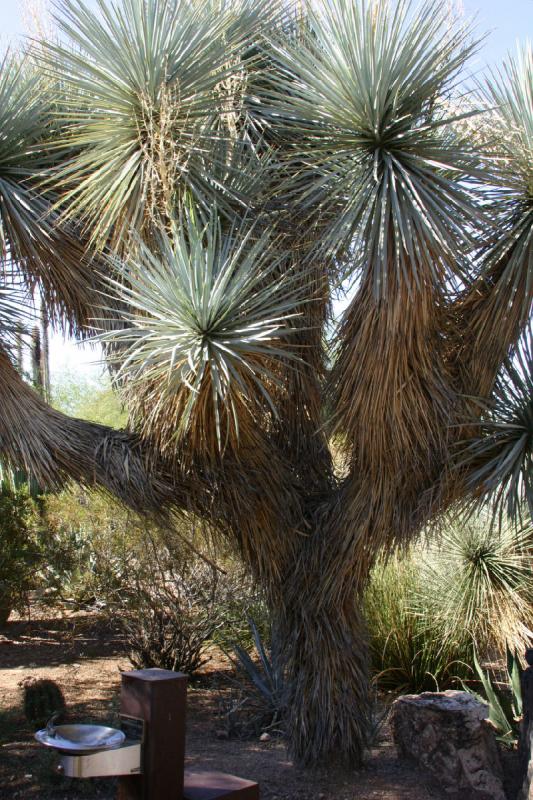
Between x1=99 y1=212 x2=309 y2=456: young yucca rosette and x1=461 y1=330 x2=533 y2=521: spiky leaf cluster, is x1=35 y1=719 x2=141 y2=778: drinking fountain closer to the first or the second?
x1=99 y1=212 x2=309 y2=456: young yucca rosette

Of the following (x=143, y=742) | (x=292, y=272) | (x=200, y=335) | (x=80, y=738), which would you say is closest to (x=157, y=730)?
(x=143, y=742)

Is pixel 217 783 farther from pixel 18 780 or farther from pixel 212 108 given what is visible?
pixel 212 108

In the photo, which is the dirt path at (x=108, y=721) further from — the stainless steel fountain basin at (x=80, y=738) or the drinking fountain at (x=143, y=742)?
the stainless steel fountain basin at (x=80, y=738)

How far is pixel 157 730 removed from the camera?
281 cm

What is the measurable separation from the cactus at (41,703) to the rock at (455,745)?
2620mm

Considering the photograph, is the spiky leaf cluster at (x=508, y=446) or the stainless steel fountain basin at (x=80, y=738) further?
the spiky leaf cluster at (x=508, y=446)

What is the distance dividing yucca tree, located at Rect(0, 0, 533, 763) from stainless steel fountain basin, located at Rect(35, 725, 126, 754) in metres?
1.43

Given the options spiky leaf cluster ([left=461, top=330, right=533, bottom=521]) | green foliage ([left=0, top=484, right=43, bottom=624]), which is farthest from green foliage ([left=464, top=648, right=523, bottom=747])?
green foliage ([left=0, top=484, right=43, bottom=624])

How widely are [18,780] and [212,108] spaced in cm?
402

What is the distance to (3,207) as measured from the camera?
4574 millimetres

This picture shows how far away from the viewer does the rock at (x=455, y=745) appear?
482 centimetres

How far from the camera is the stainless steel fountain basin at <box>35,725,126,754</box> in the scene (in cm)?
260

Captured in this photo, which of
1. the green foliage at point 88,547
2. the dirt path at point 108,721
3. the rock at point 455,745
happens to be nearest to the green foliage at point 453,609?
the dirt path at point 108,721

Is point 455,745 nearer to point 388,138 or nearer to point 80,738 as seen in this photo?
point 80,738
